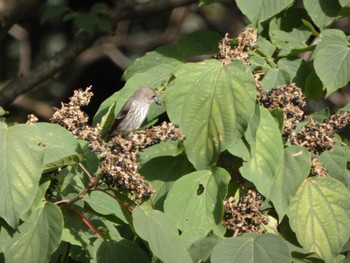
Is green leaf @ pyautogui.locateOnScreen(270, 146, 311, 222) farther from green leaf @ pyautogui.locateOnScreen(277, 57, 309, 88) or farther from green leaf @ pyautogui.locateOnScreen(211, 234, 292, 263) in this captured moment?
green leaf @ pyautogui.locateOnScreen(277, 57, 309, 88)

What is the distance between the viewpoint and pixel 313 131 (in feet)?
10.6

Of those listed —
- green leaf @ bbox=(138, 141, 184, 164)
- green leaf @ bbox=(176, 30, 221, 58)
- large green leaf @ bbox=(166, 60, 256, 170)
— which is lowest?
green leaf @ bbox=(176, 30, 221, 58)

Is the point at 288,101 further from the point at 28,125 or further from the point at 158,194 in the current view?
the point at 28,125

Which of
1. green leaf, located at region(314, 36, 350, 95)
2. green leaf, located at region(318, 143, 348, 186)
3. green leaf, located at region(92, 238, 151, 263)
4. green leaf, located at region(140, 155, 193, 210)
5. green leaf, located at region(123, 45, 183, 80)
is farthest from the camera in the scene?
green leaf, located at region(123, 45, 183, 80)

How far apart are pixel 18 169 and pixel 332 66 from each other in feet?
4.98

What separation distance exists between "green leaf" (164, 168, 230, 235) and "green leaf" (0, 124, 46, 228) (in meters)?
0.55

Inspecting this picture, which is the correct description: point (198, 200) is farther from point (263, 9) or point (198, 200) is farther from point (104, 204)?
point (263, 9)

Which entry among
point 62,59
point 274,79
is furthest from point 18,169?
point 62,59

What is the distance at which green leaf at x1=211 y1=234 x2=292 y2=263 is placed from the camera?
2850 millimetres

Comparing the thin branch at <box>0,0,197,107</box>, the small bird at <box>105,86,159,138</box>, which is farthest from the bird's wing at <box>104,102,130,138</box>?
the thin branch at <box>0,0,197,107</box>

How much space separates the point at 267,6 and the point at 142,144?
132cm

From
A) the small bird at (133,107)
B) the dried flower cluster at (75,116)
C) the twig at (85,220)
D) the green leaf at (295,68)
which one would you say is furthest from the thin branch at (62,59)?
the twig at (85,220)

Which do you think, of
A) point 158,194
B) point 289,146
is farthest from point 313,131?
point 158,194

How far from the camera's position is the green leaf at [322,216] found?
10.6 ft
